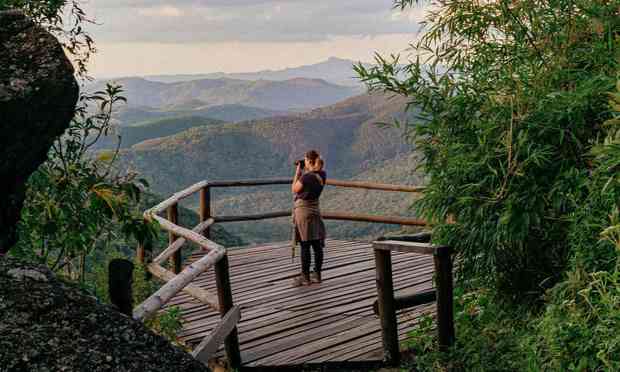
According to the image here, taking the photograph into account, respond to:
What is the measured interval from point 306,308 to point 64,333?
195 inches

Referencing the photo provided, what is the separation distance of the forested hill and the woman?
49.6 m

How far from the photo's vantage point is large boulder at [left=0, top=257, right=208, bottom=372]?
267cm

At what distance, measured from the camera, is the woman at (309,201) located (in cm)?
809

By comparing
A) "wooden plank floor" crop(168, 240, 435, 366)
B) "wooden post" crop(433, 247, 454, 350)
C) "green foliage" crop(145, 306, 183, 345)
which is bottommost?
"wooden plank floor" crop(168, 240, 435, 366)

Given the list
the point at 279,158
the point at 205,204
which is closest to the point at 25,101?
the point at 205,204

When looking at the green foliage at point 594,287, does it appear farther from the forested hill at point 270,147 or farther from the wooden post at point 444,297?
the forested hill at point 270,147

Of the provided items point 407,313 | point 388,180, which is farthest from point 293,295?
point 388,180

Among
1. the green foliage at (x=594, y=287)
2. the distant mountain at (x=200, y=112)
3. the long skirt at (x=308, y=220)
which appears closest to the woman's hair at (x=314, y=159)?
the long skirt at (x=308, y=220)

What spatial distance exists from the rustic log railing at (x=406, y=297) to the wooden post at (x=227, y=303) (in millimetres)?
1132

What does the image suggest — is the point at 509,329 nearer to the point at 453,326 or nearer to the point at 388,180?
the point at 453,326

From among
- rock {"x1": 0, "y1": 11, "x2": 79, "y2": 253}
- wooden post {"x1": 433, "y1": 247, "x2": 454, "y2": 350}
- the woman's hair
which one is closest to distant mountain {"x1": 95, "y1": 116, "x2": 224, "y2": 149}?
the woman's hair

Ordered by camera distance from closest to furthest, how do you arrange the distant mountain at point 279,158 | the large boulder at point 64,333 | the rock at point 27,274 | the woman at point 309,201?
the large boulder at point 64,333
the rock at point 27,274
the woman at point 309,201
the distant mountain at point 279,158

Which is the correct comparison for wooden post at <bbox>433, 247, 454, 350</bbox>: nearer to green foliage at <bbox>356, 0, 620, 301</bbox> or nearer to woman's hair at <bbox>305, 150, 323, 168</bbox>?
green foliage at <bbox>356, 0, 620, 301</bbox>

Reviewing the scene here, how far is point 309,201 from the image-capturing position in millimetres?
8195
